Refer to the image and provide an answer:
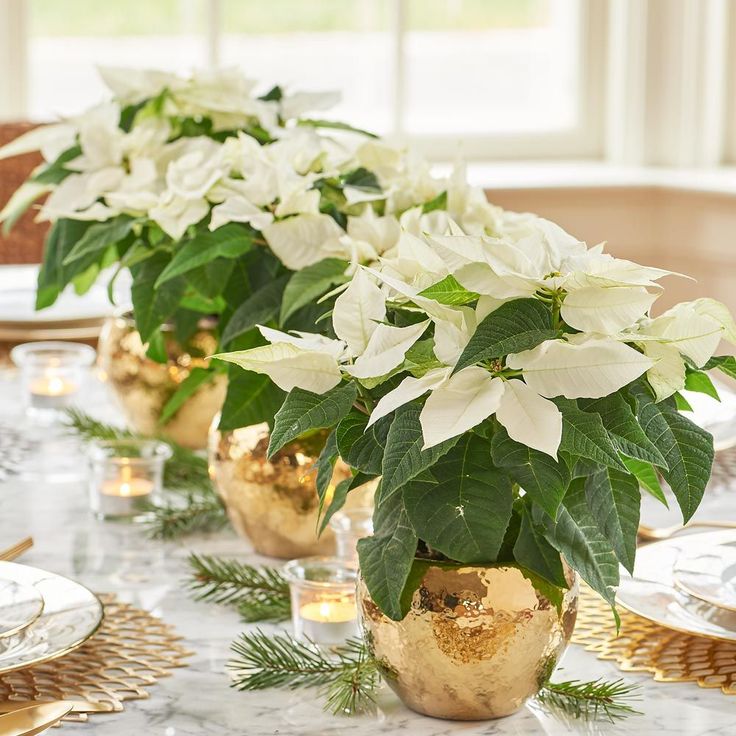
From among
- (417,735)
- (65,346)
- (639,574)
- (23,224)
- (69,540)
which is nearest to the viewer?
(417,735)

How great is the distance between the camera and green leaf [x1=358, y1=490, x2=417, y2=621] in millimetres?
670

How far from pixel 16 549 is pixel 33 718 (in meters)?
0.30

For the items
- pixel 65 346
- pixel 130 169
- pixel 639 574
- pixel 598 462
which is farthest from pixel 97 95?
pixel 598 462

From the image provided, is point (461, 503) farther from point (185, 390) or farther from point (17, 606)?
point (185, 390)

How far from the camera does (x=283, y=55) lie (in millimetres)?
3234

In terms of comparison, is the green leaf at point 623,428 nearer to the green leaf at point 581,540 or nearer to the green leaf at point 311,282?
the green leaf at point 581,540

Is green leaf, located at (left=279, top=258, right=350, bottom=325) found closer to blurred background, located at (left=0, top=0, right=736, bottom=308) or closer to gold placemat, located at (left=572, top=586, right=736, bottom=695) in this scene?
gold placemat, located at (left=572, top=586, right=736, bottom=695)

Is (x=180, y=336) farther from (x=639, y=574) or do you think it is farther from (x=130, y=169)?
(x=639, y=574)

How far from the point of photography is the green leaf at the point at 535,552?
0.69 metres

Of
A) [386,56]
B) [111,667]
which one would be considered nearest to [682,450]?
[111,667]

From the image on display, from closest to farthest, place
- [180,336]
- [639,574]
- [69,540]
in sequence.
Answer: [639,574], [69,540], [180,336]

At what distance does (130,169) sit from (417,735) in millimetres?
630

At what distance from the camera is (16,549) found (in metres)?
0.96

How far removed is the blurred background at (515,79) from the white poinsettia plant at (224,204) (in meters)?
1.88
